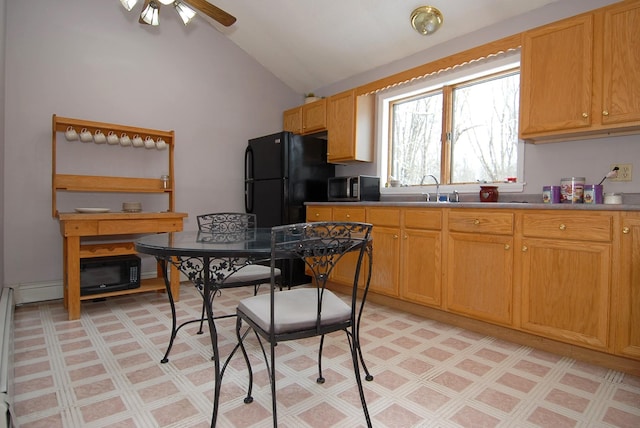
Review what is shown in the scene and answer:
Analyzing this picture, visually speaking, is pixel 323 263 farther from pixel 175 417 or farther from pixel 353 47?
pixel 353 47

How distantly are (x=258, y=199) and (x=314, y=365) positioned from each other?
8.08 ft

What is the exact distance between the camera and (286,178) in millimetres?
3801

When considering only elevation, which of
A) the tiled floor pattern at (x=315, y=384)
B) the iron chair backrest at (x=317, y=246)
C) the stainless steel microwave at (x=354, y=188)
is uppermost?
the stainless steel microwave at (x=354, y=188)

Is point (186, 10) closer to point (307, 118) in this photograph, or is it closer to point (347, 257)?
point (307, 118)

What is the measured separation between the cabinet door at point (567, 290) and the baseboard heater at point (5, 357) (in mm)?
2601

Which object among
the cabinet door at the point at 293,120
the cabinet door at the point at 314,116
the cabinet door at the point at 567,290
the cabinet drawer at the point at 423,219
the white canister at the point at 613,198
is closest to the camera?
the cabinet door at the point at 567,290

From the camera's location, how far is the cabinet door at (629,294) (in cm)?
188

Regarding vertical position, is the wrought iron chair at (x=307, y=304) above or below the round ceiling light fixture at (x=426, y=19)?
below

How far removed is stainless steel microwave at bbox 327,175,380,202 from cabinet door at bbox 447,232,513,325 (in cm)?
114

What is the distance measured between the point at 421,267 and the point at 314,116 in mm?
2307

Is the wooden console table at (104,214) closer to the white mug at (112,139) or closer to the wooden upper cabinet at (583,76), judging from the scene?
the white mug at (112,139)

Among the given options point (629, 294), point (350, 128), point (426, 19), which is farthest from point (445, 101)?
point (629, 294)

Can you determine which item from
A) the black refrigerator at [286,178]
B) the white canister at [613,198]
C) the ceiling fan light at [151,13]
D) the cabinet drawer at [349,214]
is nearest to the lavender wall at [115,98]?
the black refrigerator at [286,178]

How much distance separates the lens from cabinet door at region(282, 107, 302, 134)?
4465 mm
